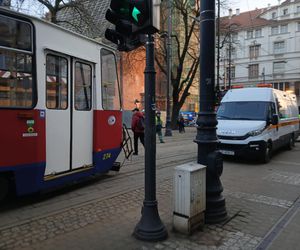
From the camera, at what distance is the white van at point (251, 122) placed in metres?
11.0

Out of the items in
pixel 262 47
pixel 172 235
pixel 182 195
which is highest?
pixel 262 47

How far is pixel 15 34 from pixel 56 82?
3.99 feet

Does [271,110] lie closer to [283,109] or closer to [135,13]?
[283,109]

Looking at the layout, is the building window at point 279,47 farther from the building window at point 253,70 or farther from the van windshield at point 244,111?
the van windshield at point 244,111

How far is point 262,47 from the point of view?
73688 mm

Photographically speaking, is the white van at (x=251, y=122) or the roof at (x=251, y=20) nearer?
the white van at (x=251, y=122)

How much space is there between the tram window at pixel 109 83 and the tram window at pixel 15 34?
7.69 feet

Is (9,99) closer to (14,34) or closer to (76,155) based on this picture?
(14,34)

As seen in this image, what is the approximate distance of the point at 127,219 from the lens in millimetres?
5461

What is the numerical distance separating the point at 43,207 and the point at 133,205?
1590 mm

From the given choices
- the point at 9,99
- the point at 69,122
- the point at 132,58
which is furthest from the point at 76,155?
the point at 132,58

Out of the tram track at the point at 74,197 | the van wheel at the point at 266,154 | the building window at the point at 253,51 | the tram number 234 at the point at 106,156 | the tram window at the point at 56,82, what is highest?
the building window at the point at 253,51

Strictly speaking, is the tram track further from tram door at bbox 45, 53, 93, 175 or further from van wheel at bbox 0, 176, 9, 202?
tram door at bbox 45, 53, 93, 175

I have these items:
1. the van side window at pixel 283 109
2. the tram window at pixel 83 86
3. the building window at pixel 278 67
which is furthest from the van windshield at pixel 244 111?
the building window at pixel 278 67
